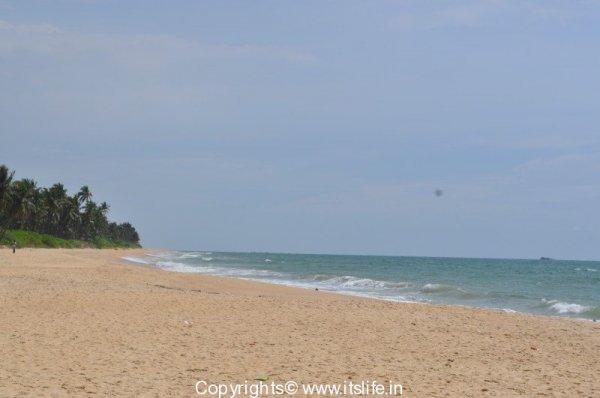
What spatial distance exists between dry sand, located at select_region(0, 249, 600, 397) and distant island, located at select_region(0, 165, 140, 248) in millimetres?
53334

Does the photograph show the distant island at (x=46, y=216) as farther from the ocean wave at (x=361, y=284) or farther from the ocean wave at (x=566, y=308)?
the ocean wave at (x=566, y=308)

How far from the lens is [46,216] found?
95.2 m

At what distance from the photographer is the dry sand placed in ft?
27.8

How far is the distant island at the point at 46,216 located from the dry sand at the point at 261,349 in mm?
53334

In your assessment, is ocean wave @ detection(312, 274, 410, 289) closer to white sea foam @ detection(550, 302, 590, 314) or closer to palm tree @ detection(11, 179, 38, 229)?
white sea foam @ detection(550, 302, 590, 314)

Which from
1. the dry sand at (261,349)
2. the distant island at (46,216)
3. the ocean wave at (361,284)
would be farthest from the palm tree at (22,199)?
the dry sand at (261,349)

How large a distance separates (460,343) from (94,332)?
705 cm

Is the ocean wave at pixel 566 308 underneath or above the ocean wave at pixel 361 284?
above

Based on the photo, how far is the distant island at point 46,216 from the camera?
6719 cm

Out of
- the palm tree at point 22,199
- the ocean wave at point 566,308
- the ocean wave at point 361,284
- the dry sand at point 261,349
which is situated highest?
the palm tree at point 22,199

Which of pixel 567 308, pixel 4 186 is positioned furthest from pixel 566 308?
pixel 4 186

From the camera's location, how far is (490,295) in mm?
33312

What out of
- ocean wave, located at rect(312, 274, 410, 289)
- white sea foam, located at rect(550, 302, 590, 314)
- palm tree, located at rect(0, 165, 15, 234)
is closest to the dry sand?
white sea foam, located at rect(550, 302, 590, 314)

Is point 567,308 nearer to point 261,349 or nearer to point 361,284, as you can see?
point 361,284
